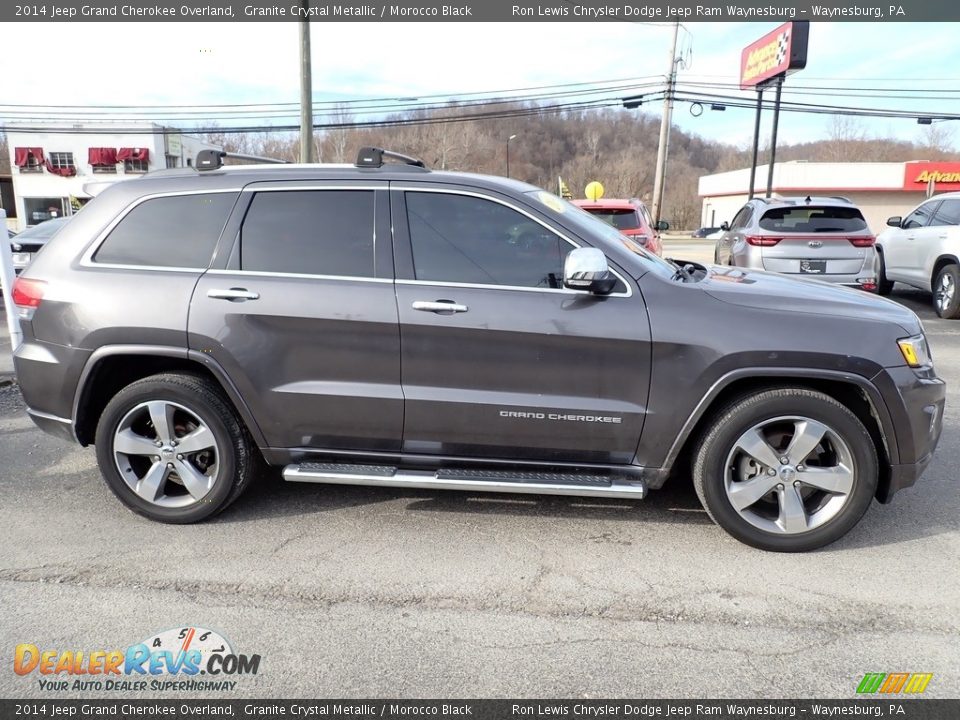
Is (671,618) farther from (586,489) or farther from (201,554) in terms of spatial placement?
(201,554)

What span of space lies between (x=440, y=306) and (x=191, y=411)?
1.45 metres

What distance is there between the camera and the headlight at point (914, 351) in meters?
3.46

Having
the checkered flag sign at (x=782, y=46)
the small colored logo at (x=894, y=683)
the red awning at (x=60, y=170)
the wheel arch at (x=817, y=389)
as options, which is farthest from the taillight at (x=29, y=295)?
the red awning at (x=60, y=170)

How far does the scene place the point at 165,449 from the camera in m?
3.81

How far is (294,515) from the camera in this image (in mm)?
A: 3979

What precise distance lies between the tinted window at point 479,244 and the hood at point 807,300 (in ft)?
2.75

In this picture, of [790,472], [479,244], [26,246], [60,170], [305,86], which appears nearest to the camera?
[790,472]

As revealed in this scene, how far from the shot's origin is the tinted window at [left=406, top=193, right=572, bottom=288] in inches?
142

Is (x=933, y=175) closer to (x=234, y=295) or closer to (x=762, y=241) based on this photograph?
(x=762, y=241)

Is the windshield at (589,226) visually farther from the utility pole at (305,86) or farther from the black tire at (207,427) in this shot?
the utility pole at (305,86)

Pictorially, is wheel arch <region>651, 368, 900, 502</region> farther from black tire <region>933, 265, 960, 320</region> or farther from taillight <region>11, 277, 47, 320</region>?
black tire <region>933, 265, 960, 320</region>

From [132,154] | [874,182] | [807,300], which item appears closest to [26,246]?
[807,300]

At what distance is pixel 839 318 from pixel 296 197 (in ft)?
9.32

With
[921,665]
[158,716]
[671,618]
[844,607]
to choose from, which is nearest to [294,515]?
[158,716]
